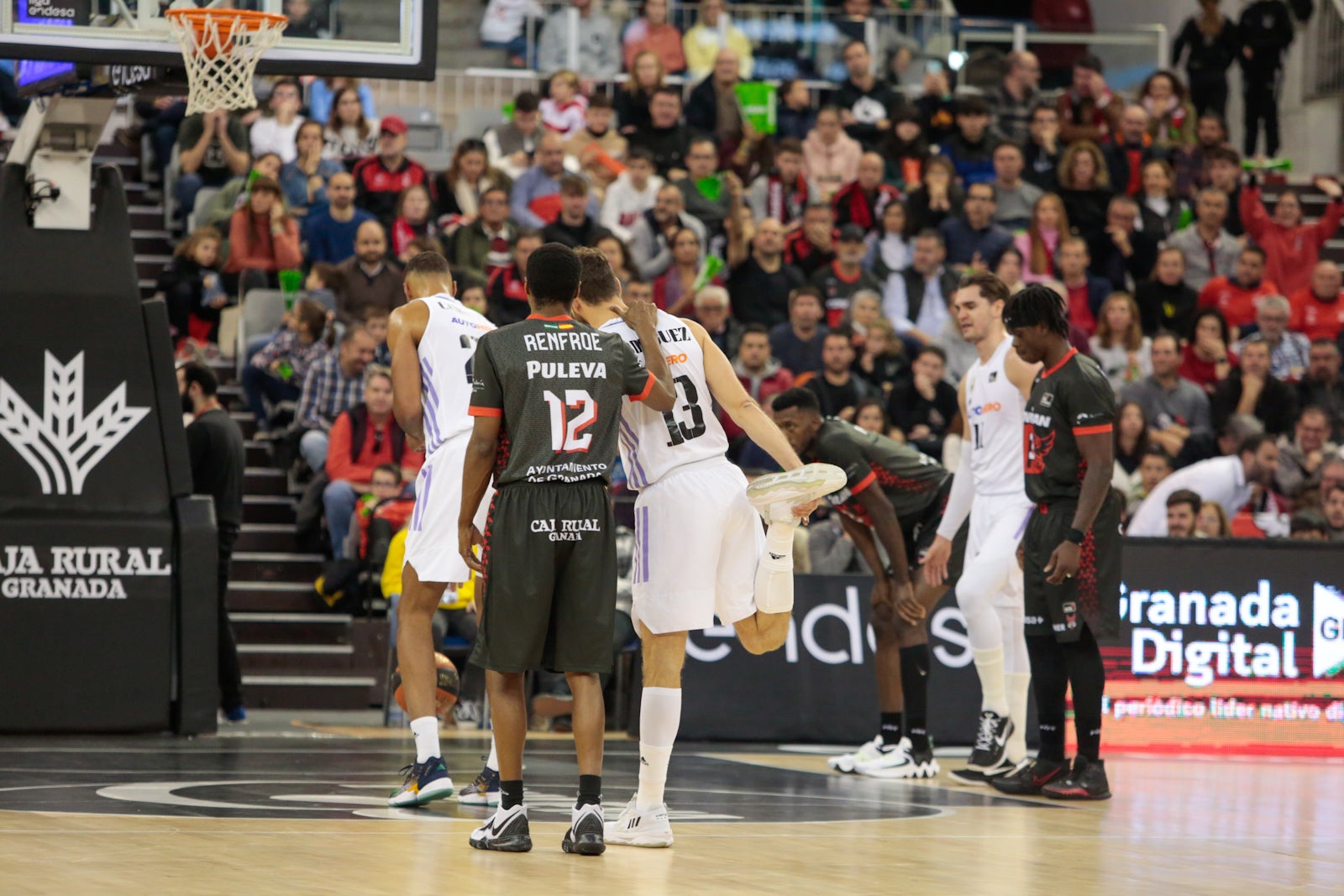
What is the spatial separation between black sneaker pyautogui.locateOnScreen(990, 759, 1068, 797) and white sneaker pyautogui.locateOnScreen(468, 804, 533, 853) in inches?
134

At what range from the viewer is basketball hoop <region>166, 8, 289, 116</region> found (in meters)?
9.91

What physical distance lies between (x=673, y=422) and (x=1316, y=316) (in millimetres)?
12674

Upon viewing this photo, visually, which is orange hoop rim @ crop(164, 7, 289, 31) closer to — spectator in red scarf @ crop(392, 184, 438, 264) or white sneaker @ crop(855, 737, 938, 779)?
white sneaker @ crop(855, 737, 938, 779)

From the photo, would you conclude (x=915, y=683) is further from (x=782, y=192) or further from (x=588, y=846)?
(x=782, y=192)

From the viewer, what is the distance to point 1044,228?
18062 mm

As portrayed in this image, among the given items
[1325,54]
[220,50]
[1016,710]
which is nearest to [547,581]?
[1016,710]

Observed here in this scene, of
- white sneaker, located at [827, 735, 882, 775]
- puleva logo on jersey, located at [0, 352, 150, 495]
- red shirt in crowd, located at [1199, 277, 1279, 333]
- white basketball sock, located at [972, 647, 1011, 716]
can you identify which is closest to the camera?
white basketball sock, located at [972, 647, 1011, 716]

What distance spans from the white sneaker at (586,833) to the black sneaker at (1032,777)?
10.6 feet

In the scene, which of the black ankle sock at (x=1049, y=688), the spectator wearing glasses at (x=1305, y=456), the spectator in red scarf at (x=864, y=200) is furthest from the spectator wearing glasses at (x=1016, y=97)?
the black ankle sock at (x=1049, y=688)

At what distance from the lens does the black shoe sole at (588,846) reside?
6.57m

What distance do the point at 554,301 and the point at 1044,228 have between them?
11984 mm

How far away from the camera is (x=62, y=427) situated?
1116 cm

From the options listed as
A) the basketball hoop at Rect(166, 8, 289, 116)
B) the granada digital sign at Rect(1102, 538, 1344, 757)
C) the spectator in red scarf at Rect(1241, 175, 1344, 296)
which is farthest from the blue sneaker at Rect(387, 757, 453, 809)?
the spectator in red scarf at Rect(1241, 175, 1344, 296)

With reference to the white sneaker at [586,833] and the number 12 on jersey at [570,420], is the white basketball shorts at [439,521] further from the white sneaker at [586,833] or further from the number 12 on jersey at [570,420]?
the white sneaker at [586,833]
